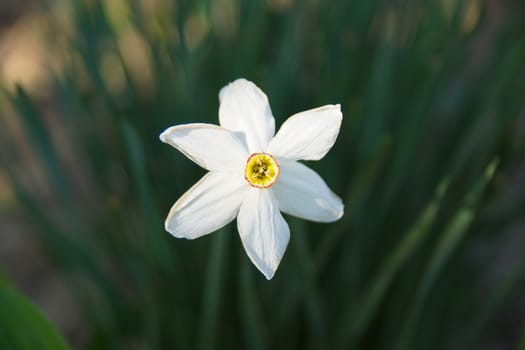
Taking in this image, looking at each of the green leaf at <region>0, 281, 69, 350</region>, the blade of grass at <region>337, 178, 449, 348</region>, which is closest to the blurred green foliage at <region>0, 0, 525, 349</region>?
the blade of grass at <region>337, 178, 449, 348</region>

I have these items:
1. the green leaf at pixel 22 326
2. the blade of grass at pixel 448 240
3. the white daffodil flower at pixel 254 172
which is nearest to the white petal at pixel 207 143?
the white daffodil flower at pixel 254 172

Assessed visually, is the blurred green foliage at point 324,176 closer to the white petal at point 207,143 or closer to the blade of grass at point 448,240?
the blade of grass at point 448,240

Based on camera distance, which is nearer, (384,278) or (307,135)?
(307,135)

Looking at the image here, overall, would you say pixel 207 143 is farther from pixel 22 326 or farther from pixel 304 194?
pixel 22 326

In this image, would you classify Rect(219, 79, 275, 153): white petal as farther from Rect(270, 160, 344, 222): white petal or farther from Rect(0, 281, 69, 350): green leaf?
Rect(0, 281, 69, 350): green leaf

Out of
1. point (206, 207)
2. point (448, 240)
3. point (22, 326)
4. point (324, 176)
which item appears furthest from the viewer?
point (324, 176)

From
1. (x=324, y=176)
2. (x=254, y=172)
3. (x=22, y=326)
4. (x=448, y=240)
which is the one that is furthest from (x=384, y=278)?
(x=22, y=326)
